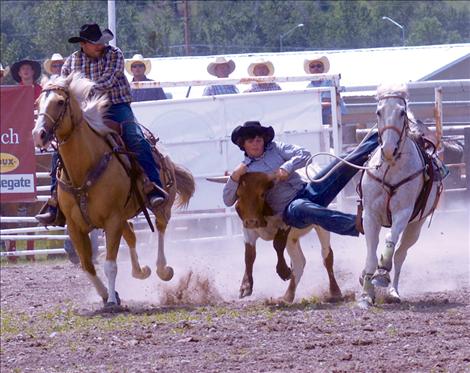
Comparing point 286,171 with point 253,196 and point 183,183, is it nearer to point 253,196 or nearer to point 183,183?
point 253,196

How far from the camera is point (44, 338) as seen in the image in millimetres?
7848

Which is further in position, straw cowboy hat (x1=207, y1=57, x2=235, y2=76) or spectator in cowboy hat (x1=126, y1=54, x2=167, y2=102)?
straw cowboy hat (x1=207, y1=57, x2=235, y2=76)

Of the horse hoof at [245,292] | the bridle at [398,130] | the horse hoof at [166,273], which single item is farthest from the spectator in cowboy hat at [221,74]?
the bridle at [398,130]

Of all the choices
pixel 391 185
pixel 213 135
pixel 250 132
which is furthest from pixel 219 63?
pixel 391 185

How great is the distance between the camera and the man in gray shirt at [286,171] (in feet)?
29.5

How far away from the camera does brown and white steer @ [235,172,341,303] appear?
358 inches

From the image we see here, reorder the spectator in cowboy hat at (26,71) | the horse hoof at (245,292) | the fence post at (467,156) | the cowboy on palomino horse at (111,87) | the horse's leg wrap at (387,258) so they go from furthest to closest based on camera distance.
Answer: the spectator in cowboy hat at (26,71) < the fence post at (467,156) < the cowboy on palomino horse at (111,87) < the horse hoof at (245,292) < the horse's leg wrap at (387,258)

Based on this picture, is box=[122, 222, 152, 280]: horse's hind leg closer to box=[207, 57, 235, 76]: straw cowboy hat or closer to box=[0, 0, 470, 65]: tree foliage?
box=[207, 57, 235, 76]: straw cowboy hat

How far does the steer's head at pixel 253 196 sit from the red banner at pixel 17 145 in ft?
16.9

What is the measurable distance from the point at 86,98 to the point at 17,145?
14.9ft

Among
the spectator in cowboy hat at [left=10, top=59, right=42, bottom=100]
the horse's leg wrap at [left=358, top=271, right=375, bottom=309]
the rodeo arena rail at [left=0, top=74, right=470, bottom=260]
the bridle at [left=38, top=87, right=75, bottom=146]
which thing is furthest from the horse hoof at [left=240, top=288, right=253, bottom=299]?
the spectator in cowboy hat at [left=10, top=59, right=42, bottom=100]

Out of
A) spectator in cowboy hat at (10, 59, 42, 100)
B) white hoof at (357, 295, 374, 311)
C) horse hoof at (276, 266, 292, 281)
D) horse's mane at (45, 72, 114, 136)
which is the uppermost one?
Answer: spectator in cowboy hat at (10, 59, 42, 100)

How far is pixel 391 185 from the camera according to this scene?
334 inches

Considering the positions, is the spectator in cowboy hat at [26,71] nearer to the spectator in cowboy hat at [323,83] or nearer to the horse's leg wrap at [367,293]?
the spectator in cowboy hat at [323,83]
